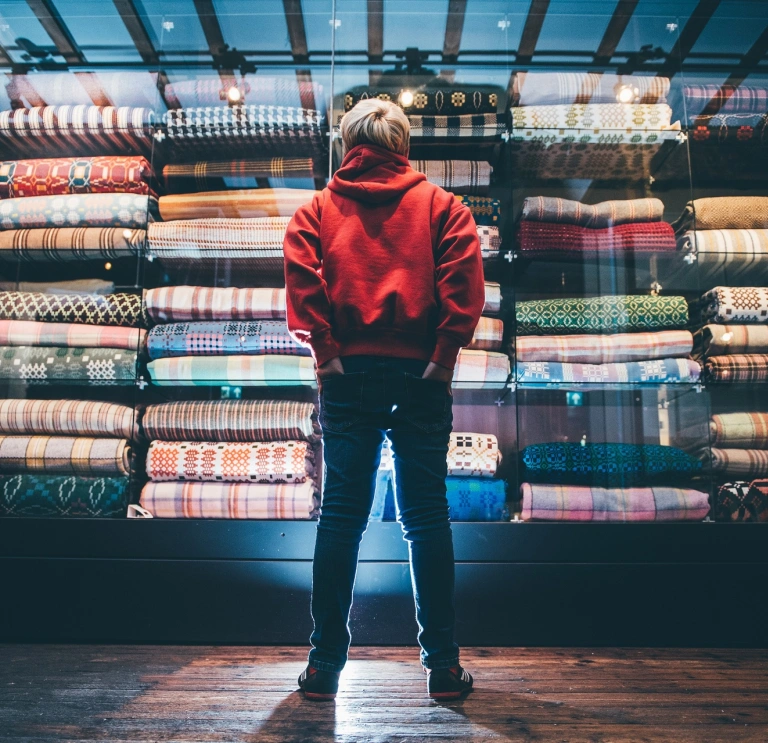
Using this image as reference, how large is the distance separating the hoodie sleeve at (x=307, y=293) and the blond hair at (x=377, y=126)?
0.79ft

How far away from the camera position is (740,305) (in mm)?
1985

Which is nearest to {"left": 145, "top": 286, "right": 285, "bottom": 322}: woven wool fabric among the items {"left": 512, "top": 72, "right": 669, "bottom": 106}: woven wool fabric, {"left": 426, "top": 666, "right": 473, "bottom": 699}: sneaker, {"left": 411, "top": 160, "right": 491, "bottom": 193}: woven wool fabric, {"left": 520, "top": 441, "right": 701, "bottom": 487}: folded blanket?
{"left": 411, "top": 160, "right": 491, "bottom": 193}: woven wool fabric

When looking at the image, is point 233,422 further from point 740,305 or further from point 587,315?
point 740,305

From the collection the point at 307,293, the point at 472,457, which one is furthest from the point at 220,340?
the point at 472,457

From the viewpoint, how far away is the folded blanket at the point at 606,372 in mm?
1970

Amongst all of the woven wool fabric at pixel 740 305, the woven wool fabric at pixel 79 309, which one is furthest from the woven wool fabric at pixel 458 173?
the woven wool fabric at pixel 79 309

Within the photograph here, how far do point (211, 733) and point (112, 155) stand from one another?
204cm

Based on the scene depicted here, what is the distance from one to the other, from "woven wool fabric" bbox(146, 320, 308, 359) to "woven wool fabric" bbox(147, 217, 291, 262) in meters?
0.26

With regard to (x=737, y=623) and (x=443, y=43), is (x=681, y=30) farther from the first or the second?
(x=737, y=623)

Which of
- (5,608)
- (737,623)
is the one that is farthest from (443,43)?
(5,608)

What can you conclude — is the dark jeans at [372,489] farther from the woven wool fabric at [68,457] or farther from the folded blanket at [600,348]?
the woven wool fabric at [68,457]

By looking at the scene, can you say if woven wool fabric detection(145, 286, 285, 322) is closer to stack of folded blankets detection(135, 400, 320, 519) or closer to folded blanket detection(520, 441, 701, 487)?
stack of folded blankets detection(135, 400, 320, 519)

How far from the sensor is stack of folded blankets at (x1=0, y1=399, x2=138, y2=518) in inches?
73.0

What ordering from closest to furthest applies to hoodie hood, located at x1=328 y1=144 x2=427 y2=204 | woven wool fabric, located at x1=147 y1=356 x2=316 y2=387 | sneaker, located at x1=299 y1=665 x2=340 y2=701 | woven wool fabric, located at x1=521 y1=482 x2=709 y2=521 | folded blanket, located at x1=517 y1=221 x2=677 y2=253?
sneaker, located at x1=299 y1=665 x2=340 y2=701, hoodie hood, located at x1=328 y1=144 x2=427 y2=204, woven wool fabric, located at x1=521 y1=482 x2=709 y2=521, woven wool fabric, located at x1=147 y1=356 x2=316 y2=387, folded blanket, located at x1=517 y1=221 x2=677 y2=253
